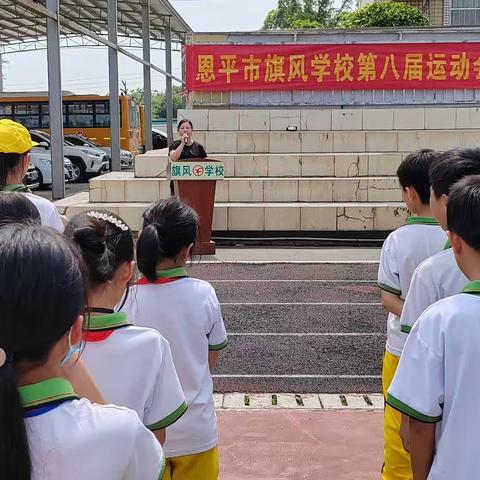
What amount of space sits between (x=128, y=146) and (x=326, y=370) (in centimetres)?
1962

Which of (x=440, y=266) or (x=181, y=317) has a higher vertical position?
(x=440, y=266)

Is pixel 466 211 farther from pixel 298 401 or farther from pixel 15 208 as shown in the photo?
pixel 298 401

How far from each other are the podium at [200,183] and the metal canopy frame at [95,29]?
383 centimetres

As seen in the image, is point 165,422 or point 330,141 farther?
point 330,141

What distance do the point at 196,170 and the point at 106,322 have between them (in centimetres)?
650

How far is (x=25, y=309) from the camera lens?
1060 millimetres

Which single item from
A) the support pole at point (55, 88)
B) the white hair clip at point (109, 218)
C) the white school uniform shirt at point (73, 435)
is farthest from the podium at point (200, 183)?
the white school uniform shirt at point (73, 435)

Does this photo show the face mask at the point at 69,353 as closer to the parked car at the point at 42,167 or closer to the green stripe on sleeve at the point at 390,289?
the green stripe on sleeve at the point at 390,289

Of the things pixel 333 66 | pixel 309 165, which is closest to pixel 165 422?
pixel 309 165

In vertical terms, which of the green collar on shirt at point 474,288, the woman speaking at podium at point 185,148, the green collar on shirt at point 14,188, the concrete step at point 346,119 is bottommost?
the green collar on shirt at point 474,288

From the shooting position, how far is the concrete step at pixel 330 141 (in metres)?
11.5

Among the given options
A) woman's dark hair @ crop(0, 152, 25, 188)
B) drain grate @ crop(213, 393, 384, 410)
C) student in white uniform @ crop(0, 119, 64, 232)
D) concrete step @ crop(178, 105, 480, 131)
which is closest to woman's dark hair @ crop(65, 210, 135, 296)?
student in white uniform @ crop(0, 119, 64, 232)

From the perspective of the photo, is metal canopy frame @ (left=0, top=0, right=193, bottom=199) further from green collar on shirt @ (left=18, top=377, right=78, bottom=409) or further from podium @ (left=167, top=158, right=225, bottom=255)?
green collar on shirt @ (left=18, top=377, right=78, bottom=409)

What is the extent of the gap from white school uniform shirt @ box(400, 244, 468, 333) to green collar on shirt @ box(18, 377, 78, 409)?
4.28 feet
